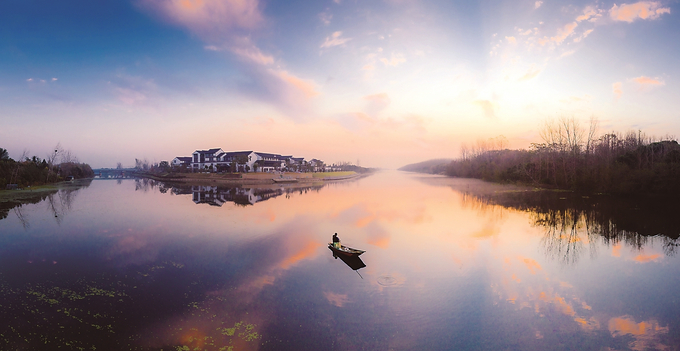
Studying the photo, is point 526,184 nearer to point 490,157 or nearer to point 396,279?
point 490,157

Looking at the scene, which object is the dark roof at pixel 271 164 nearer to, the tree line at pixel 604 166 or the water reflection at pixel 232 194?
the water reflection at pixel 232 194

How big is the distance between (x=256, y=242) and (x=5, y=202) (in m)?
24.4

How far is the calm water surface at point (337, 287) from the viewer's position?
527 centimetres

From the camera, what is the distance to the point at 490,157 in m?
65.9

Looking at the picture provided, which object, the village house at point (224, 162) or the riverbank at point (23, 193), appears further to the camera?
the village house at point (224, 162)

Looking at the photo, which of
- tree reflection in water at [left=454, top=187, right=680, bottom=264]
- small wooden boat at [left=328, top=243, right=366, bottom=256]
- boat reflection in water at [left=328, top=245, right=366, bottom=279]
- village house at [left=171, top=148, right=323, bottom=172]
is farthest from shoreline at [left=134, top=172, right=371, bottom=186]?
boat reflection in water at [left=328, top=245, right=366, bottom=279]

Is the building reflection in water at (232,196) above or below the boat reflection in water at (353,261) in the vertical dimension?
above

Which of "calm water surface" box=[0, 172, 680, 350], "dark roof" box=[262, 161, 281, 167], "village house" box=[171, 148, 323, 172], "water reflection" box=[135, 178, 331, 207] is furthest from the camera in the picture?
"dark roof" box=[262, 161, 281, 167]

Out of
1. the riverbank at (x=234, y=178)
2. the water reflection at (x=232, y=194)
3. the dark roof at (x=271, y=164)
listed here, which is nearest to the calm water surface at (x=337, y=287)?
the water reflection at (x=232, y=194)

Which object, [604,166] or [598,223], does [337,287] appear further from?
[604,166]

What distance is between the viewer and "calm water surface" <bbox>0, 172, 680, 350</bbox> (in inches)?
207

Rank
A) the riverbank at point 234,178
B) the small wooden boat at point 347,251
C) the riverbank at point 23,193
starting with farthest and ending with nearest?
the riverbank at point 234,178, the riverbank at point 23,193, the small wooden boat at point 347,251

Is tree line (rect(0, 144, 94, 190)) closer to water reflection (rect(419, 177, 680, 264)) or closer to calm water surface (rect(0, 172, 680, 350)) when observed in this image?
calm water surface (rect(0, 172, 680, 350))

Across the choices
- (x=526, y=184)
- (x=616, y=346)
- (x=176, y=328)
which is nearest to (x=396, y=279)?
(x=616, y=346)
